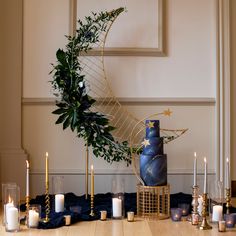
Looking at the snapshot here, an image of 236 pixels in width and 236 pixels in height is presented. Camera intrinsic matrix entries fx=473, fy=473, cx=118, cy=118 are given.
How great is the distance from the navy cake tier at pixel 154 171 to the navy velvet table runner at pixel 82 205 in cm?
22

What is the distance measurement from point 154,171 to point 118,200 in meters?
0.27

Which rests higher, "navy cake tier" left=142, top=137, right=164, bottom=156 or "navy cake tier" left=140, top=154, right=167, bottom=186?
"navy cake tier" left=142, top=137, right=164, bottom=156

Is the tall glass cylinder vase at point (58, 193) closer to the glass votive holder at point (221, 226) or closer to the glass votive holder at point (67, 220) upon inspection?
the glass votive holder at point (67, 220)

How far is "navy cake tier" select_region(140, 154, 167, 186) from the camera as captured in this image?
266cm

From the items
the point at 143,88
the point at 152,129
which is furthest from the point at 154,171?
the point at 143,88

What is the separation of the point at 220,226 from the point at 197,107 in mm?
1147

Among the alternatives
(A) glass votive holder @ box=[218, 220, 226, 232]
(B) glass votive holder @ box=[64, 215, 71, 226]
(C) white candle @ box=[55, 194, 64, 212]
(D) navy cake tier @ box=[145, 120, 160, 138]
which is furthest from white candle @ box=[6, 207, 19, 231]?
(A) glass votive holder @ box=[218, 220, 226, 232]

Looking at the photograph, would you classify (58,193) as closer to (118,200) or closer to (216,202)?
(118,200)

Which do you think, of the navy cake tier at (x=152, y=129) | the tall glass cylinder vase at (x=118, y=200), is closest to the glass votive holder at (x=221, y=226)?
the tall glass cylinder vase at (x=118, y=200)

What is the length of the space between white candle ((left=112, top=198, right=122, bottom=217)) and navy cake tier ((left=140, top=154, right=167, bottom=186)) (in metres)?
0.21

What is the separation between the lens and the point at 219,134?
3291 mm

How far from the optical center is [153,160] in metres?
2.68

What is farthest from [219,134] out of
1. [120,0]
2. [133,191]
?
[120,0]

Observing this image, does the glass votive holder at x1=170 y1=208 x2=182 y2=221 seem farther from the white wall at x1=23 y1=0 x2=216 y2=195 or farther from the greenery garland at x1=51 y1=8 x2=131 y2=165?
the white wall at x1=23 y1=0 x2=216 y2=195
